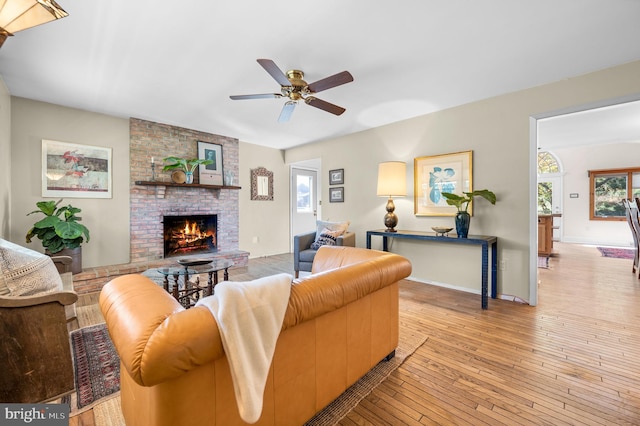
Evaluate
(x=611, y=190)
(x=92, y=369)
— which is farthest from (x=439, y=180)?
(x=611, y=190)

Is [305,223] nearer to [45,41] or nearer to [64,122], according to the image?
[64,122]

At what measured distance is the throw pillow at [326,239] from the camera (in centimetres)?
406

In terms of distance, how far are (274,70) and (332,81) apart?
19.4 inches

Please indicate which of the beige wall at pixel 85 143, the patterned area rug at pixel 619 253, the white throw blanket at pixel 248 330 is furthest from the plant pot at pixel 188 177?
the patterned area rug at pixel 619 253

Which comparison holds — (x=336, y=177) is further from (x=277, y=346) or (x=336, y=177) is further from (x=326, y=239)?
(x=277, y=346)

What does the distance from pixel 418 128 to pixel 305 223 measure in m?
3.59

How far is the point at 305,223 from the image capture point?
6.76m

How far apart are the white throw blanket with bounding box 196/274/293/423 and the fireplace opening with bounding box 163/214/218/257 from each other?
13.9 ft

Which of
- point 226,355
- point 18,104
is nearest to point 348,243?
point 226,355

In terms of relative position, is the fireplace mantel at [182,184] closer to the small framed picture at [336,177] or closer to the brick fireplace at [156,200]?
the brick fireplace at [156,200]

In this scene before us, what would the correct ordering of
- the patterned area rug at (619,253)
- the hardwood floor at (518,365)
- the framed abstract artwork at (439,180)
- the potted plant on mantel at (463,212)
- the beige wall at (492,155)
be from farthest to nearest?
the patterned area rug at (619,253) → the framed abstract artwork at (439,180) → the potted plant on mantel at (463,212) → the beige wall at (492,155) → the hardwood floor at (518,365)

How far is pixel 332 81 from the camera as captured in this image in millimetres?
2354

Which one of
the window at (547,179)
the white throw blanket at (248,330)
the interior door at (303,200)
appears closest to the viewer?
the white throw blanket at (248,330)

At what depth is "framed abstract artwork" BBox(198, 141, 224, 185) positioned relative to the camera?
4918mm
